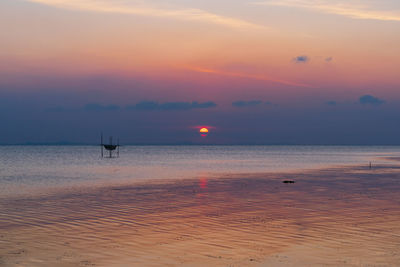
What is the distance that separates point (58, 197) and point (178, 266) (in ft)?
84.8

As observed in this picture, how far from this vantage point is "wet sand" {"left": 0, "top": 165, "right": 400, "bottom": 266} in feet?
56.4

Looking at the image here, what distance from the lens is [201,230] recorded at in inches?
904

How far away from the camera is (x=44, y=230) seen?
76.1ft

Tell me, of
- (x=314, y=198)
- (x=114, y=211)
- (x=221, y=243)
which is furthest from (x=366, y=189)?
(x=221, y=243)

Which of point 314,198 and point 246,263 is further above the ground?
point 314,198

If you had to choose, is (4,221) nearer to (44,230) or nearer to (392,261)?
(44,230)

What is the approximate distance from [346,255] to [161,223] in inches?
438

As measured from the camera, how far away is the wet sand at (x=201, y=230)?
677 inches

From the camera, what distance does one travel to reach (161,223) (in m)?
25.2

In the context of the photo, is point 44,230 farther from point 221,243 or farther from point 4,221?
point 221,243

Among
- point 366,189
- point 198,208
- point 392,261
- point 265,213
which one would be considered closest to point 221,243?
point 392,261

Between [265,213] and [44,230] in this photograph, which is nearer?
[44,230]

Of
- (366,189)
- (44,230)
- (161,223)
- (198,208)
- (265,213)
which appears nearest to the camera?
(44,230)

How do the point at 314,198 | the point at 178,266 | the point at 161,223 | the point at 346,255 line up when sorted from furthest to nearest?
the point at 314,198, the point at 161,223, the point at 346,255, the point at 178,266
